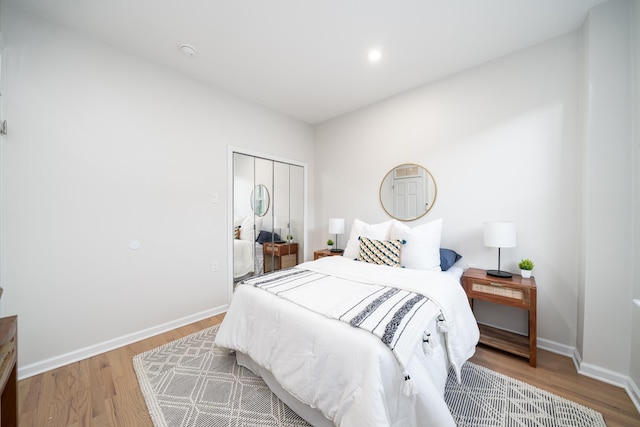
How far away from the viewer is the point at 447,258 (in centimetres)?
236

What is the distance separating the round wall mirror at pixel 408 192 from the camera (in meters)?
2.78

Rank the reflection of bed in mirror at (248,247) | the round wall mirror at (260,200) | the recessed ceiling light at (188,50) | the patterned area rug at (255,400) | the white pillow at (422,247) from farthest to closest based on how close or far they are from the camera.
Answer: the round wall mirror at (260,200) → the reflection of bed in mirror at (248,247) → the white pillow at (422,247) → the recessed ceiling light at (188,50) → the patterned area rug at (255,400)

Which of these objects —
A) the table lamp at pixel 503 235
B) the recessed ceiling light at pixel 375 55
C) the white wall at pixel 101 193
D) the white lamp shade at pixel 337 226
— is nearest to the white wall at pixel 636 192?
the table lamp at pixel 503 235

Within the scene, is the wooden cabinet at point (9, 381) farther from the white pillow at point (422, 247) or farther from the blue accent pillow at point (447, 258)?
the blue accent pillow at point (447, 258)

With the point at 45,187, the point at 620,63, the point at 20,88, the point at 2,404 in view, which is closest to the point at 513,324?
the point at 620,63

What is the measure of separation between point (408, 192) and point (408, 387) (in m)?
2.30

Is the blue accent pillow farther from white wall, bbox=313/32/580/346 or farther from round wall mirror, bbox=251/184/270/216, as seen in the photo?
round wall mirror, bbox=251/184/270/216

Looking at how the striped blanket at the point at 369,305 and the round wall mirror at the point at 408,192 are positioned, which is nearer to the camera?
the striped blanket at the point at 369,305

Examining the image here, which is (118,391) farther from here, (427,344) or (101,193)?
(427,344)

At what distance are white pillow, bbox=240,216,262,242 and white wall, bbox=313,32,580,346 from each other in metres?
1.78

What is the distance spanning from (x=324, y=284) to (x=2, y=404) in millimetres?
1688

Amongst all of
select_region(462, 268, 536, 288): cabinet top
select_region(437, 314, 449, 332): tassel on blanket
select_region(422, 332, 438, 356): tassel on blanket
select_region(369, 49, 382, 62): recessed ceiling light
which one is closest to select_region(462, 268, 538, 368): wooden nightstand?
select_region(462, 268, 536, 288): cabinet top

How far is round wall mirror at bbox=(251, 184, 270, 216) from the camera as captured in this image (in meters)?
3.29

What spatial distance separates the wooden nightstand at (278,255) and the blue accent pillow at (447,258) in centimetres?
222
